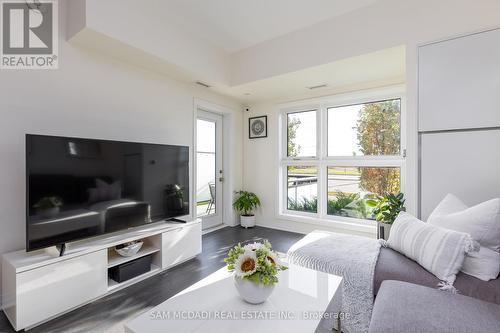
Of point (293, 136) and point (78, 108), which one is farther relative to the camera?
point (293, 136)

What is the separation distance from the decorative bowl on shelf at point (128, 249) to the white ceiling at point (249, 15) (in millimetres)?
2353

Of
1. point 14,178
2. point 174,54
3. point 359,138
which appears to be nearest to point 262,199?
point 359,138

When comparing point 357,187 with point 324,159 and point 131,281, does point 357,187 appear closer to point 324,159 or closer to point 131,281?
point 324,159

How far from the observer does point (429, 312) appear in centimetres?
110

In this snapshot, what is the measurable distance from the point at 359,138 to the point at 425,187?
138 centimetres

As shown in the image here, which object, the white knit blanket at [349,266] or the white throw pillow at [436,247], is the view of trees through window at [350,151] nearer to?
the white knit blanket at [349,266]

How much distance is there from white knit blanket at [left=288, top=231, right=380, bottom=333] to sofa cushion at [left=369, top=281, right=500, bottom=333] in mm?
203

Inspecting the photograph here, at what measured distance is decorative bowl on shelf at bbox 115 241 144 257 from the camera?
2162mm

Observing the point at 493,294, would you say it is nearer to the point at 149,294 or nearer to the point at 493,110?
the point at 493,110

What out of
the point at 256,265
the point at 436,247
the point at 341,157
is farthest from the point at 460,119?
the point at 256,265

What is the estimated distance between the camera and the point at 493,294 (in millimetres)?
1238

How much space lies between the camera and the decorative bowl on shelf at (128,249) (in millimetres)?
2162

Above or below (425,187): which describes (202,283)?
below

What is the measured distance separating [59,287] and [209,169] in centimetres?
256
